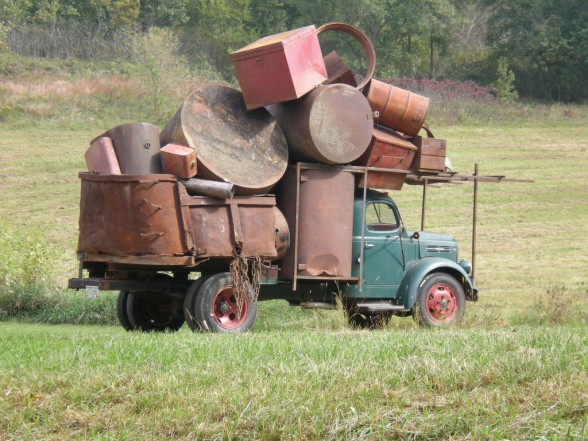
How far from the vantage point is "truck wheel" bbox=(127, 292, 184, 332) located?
14.6 metres

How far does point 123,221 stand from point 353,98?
350 cm

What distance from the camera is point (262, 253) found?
526 inches

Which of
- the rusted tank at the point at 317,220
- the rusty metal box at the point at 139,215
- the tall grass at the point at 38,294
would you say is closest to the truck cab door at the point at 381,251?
the rusted tank at the point at 317,220

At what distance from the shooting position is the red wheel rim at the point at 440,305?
48.8 ft

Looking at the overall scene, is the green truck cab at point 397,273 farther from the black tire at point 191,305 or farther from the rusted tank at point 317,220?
Result: the black tire at point 191,305

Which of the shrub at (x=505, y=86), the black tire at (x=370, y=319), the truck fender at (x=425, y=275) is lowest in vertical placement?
the black tire at (x=370, y=319)

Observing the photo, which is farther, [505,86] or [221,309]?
[505,86]

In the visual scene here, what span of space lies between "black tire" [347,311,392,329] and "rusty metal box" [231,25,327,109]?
3.38 metres

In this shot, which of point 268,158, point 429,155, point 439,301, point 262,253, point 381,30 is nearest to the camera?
point 262,253

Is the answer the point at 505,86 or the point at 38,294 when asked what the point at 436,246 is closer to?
the point at 38,294

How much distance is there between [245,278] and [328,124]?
90.6 inches

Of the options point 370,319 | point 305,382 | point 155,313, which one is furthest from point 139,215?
point 305,382

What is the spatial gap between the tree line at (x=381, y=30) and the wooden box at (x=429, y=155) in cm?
3802

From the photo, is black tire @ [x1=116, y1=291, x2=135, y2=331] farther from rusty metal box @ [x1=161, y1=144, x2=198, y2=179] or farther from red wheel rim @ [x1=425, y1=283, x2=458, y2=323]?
red wheel rim @ [x1=425, y1=283, x2=458, y2=323]
